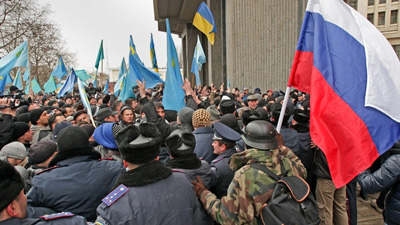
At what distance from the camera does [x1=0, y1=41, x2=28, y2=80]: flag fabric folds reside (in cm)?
824

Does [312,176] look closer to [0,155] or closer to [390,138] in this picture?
[390,138]

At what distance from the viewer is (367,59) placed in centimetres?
258

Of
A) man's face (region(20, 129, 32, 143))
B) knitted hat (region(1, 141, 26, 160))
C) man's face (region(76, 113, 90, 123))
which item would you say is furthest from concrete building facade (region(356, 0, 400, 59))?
knitted hat (region(1, 141, 26, 160))

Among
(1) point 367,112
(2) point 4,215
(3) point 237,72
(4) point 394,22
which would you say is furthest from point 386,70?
(4) point 394,22

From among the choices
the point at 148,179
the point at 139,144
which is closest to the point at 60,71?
the point at 139,144

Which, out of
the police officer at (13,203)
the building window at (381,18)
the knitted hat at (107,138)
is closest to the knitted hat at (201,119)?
the knitted hat at (107,138)

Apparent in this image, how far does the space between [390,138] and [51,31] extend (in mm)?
29049

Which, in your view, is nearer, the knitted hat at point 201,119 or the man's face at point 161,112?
the knitted hat at point 201,119

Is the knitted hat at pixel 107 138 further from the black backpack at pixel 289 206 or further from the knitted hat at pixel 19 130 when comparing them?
the black backpack at pixel 289 206

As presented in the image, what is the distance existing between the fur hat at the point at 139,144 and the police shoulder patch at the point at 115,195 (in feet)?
0.63

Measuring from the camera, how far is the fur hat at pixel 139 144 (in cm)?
185

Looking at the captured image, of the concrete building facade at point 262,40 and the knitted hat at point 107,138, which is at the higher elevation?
the concrete building facade at point 262,40

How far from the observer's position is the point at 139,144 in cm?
185

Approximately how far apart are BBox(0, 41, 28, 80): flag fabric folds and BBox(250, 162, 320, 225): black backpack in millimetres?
8939
